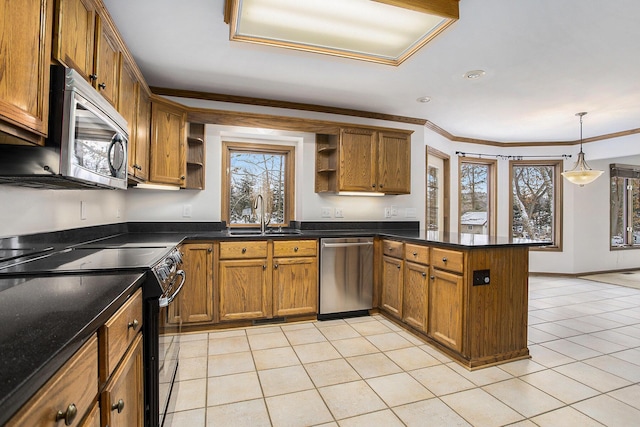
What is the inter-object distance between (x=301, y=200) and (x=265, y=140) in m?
0.80

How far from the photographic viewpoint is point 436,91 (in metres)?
3.48

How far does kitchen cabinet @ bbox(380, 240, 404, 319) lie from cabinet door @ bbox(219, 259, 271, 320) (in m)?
1.21

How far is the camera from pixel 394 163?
394cm

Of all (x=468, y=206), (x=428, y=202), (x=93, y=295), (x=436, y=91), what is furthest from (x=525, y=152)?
(x=93, y=295)

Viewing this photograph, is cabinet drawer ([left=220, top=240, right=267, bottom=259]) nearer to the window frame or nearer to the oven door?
the oven door

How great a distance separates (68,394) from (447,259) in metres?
2.46

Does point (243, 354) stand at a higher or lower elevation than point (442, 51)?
lower

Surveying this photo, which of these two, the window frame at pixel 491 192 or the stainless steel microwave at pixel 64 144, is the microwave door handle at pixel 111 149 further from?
the window frame at pixel 491 192

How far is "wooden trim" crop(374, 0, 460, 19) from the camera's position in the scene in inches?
75.1

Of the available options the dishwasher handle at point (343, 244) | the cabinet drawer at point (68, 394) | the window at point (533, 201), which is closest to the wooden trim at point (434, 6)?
the cabinet drawer at point (68, 394)

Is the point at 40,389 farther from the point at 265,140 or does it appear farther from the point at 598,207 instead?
the point at 598,207

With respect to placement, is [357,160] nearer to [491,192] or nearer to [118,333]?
[118,333]

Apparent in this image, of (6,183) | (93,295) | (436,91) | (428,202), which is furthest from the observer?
(428,202)

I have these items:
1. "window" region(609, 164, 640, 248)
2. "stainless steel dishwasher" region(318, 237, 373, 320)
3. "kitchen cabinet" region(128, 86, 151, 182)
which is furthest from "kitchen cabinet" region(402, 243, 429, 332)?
"window" region(609, 164, 640, 248)
